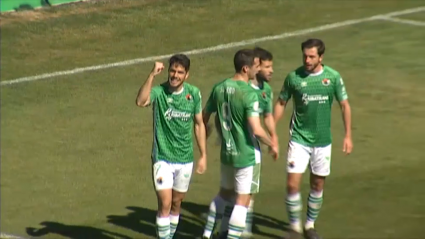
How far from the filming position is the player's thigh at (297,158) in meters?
11.9

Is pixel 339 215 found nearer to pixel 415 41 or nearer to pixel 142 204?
pixel 142 204

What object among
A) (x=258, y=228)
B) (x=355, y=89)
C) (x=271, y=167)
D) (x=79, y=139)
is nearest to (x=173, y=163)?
(x=258, y=228)

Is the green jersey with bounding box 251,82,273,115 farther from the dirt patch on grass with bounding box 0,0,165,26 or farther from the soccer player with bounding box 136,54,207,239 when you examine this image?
the dirt patch on grass with bounding box 0,0,165,26

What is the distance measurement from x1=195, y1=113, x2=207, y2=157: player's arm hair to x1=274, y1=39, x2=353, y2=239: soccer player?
102 cm

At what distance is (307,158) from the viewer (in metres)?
12.0

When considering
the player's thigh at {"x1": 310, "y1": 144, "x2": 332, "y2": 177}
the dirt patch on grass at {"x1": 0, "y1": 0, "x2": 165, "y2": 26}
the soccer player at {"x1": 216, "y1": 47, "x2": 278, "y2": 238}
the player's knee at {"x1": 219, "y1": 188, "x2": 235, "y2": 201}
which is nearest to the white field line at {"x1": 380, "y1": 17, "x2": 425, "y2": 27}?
the dirt patch on grass at {"x1": 0, "y1": 0, "x2": 165, "y2": 26}

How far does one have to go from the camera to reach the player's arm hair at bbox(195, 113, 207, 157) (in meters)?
11.5

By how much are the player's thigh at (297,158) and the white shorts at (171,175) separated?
1162 mm

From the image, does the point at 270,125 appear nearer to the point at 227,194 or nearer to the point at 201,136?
the point at 201,136

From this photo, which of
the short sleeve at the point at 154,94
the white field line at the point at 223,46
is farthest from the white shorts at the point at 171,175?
the white field line at the point at 223,46

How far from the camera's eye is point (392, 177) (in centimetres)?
1449

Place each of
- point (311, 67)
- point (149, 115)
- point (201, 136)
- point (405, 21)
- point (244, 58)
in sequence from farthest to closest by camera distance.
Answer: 1. point (405, 21)
2. point (149, 115)
3. point (311, 67)
4. point (201, 136)
5. point (244, 58)

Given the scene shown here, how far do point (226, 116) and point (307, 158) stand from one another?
114 centimetres

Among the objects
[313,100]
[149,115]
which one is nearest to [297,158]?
[313,100]
